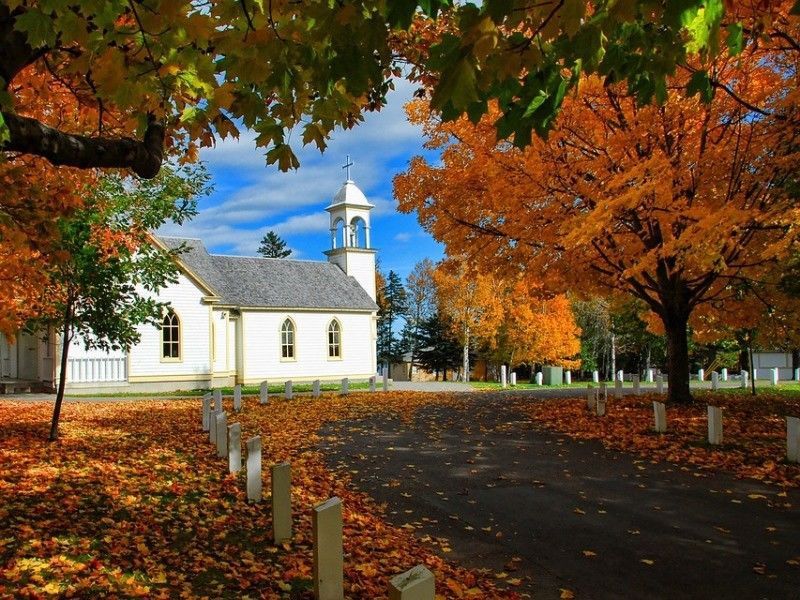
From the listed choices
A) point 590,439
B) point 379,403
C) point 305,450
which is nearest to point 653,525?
point 590,439

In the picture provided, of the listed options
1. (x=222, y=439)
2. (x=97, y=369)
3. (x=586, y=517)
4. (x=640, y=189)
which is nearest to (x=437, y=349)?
(x=97, y=369)

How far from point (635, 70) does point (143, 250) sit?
33.0 feet

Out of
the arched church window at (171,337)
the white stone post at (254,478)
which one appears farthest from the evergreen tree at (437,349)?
the white stone post at (254,478)

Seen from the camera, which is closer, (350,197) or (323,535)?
(323,535)

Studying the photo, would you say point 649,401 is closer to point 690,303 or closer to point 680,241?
point 690,303

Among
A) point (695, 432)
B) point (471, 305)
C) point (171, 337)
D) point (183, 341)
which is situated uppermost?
point (471, 305)

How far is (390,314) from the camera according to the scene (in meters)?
69.9

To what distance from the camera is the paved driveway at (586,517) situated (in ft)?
17.7

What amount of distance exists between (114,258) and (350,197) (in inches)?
1201

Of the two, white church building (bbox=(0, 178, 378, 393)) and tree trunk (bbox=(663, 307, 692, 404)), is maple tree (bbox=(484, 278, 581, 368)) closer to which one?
white church building (bbox=(0, 178, 378, 393))

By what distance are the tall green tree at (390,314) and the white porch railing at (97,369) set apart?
37645 millimetres

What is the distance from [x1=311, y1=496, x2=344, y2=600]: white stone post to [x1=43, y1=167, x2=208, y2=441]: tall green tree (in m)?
8.34

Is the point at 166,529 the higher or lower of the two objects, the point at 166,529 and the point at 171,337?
the lower

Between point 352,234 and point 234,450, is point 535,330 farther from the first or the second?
point 234,450
